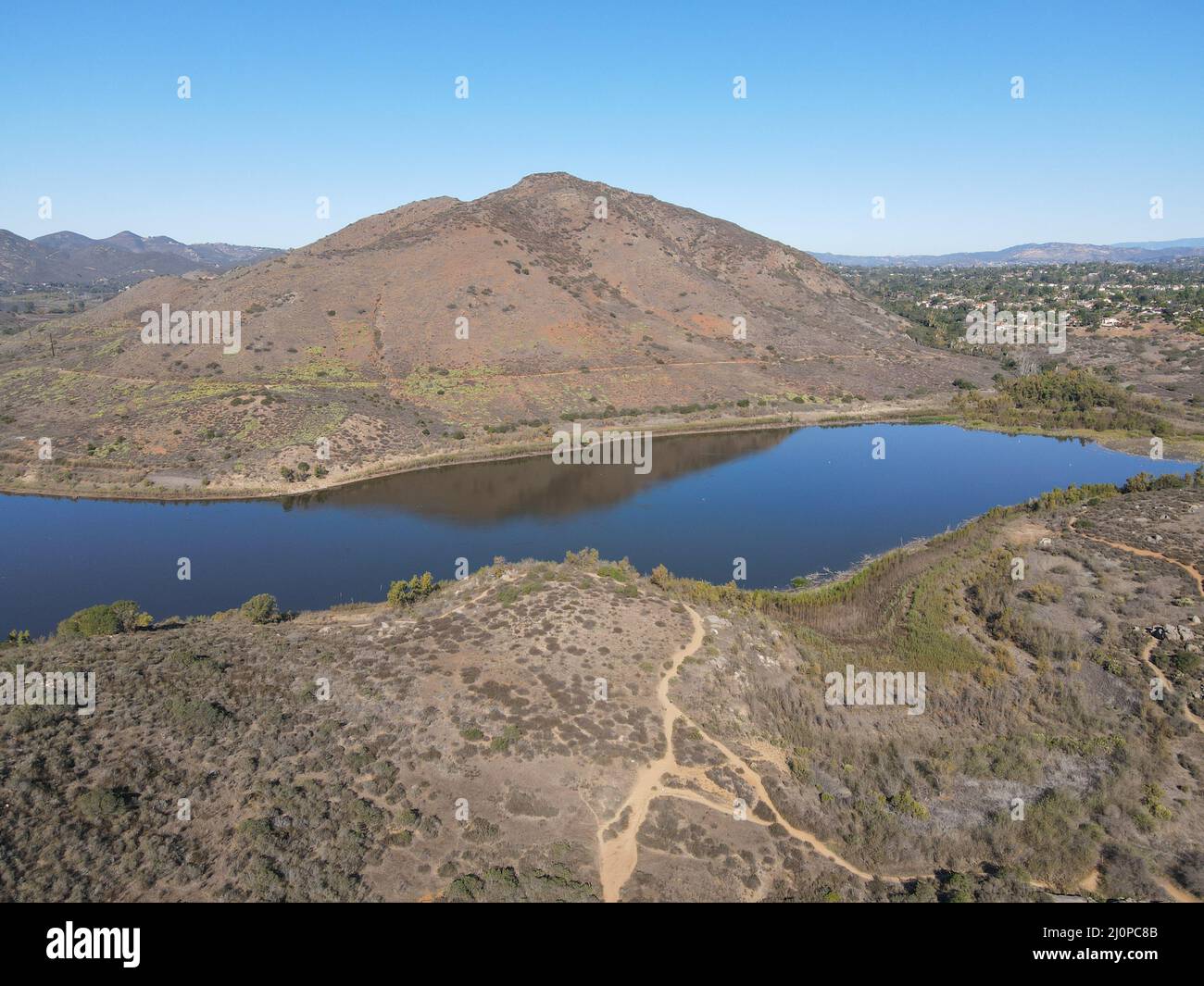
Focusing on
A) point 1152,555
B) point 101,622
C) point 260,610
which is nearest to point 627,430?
point 1152,555

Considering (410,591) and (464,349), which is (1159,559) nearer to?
(410,591)

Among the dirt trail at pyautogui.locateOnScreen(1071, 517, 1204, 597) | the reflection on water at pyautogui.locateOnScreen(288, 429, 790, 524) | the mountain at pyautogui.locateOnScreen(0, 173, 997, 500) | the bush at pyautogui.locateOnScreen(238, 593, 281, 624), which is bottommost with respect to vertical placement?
the bush at pyautogui.locateOnScreen(238, 593, 281, 624)

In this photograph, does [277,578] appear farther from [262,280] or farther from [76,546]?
[262,280]

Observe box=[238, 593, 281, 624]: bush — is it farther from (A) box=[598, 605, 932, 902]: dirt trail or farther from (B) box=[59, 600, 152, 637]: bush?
(A) box=[598, 605, 932, 902]: dirt trail

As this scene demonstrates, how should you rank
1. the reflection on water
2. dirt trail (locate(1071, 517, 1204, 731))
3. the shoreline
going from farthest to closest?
the shoreline
the reflection on water
dirt trail (locate(1071, 517, 1204, 731))

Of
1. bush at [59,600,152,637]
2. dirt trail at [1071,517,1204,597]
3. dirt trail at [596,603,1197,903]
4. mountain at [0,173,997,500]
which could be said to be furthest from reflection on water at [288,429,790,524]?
dirt trail at [1071,517,1204,597]

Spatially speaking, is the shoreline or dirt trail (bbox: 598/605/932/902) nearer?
dirt trail (bbox: 598/605/932/902)
